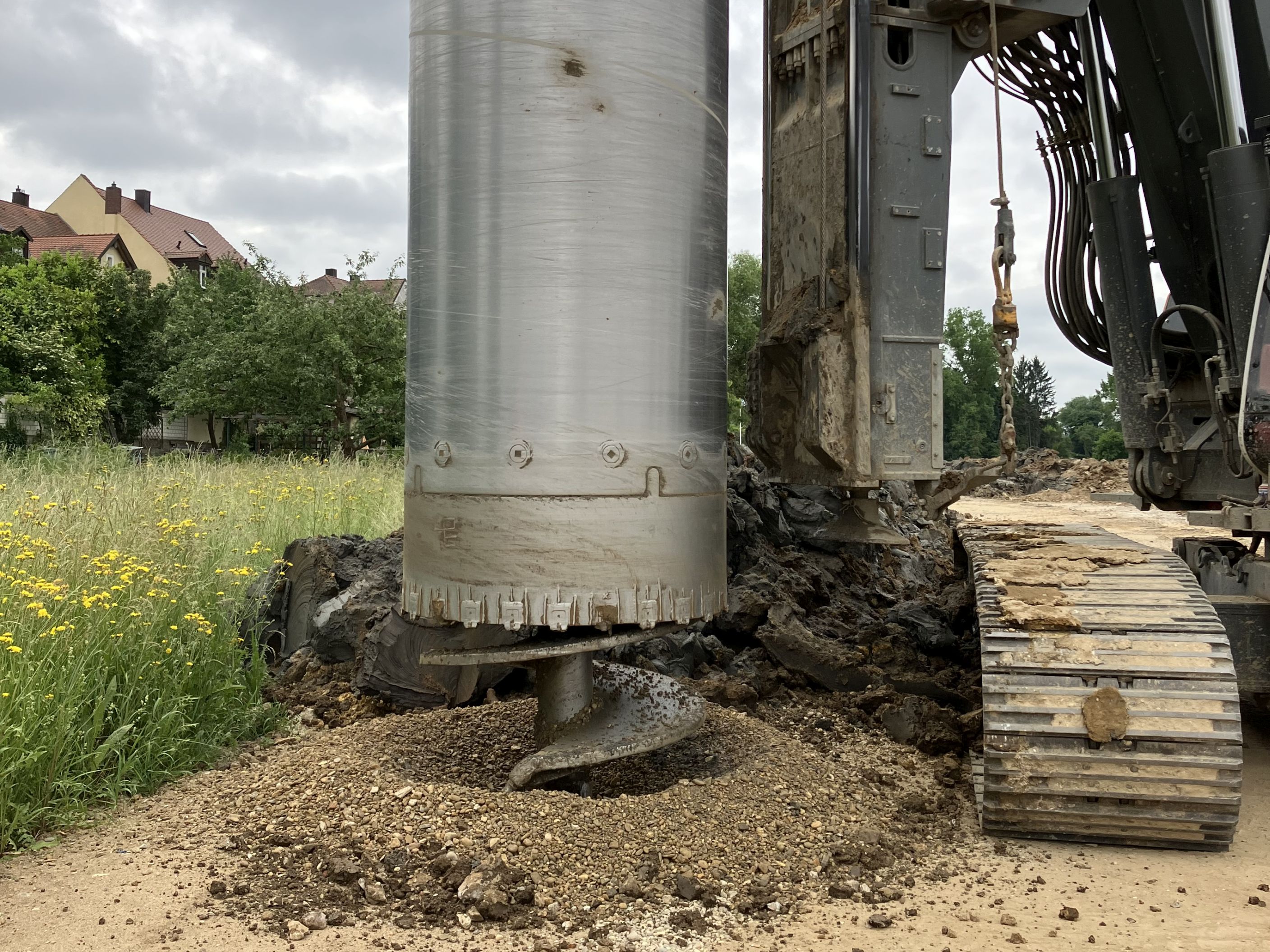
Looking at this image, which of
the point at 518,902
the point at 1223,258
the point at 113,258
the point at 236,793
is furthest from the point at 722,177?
the point at 113,258

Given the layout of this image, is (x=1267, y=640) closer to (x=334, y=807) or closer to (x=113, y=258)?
(x=334, y=807)

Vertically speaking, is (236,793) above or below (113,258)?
below

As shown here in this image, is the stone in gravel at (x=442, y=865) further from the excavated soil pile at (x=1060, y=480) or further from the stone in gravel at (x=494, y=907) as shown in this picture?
the excavated soil pile at (x=1060, y=480)

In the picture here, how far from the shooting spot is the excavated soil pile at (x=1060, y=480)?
3294 cm

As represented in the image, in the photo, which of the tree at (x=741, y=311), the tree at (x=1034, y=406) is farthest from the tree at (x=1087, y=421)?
the tree at (x=741, y=311)

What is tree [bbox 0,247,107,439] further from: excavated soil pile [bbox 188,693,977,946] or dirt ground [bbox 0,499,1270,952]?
dirt ground [bbox 0,499,1270,952]

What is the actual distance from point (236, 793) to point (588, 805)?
150cm

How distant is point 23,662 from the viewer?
451 cm

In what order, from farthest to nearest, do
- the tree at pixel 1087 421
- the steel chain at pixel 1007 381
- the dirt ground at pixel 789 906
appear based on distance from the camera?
the tree at pixel 1087 421, the steel chain at pixel 1007 381, the dirt ground at pixel 789 906

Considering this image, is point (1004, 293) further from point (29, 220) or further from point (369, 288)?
point (29, 220)

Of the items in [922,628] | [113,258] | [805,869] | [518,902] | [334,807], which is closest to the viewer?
→ [518,902]

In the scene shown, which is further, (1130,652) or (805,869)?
(1130,652)

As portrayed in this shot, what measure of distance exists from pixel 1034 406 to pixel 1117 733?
8246 centimetres

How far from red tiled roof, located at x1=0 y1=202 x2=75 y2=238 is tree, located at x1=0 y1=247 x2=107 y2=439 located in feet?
70.2
